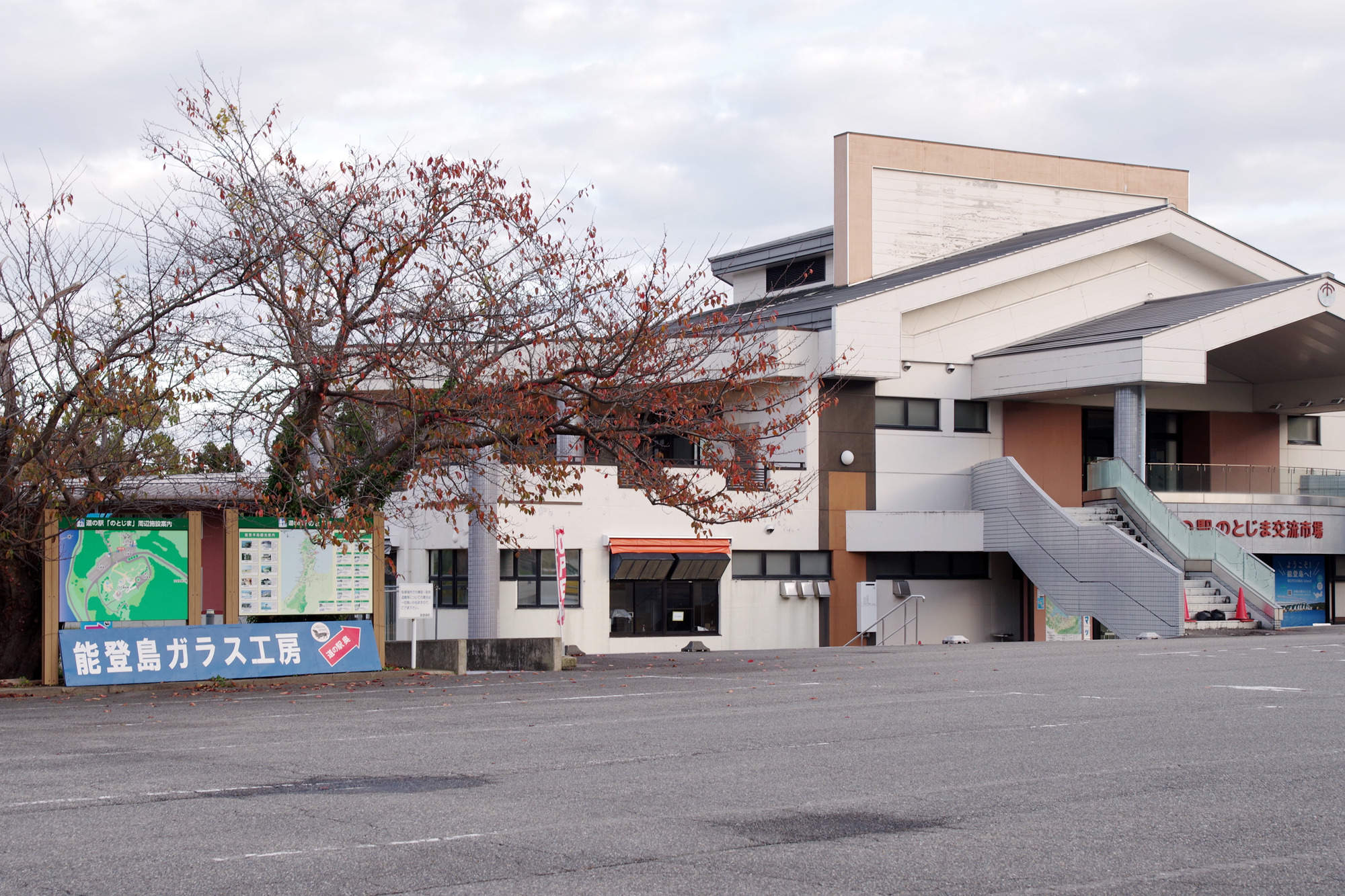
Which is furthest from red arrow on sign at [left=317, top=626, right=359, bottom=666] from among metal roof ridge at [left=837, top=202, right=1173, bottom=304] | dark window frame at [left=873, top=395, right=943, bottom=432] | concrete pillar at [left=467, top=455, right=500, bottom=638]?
dark window frame at [left=873, top=395, right=943, bottom=432]

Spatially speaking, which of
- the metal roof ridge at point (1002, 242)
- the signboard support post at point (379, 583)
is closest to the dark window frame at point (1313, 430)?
the metal roof ridge at point (1002, 242)

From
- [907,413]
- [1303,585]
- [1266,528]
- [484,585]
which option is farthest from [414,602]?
[1303,585]

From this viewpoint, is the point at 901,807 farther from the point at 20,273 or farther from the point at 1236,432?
the point at 1236,432

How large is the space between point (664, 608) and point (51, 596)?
19380 millimetres

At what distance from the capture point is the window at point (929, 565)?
38.3 meters

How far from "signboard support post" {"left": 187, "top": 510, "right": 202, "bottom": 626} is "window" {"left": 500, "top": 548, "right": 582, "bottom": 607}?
14.8m

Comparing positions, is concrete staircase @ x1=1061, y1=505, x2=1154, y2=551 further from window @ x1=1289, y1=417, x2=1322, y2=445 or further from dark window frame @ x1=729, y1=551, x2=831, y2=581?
window @ x1=1289, y1=417, x2=1322, y2=445

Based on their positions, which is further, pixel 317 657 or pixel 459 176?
pixel 317 657

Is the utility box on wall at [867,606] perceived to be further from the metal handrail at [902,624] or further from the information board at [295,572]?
the information board at [295,572]

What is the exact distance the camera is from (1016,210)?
45188 mm

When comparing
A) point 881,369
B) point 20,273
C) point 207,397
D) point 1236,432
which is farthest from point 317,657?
point 1236,432

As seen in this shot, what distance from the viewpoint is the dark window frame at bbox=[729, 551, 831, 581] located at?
120 feet

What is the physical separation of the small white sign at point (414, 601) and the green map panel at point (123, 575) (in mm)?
5391

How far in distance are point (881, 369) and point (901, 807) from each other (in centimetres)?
2892
